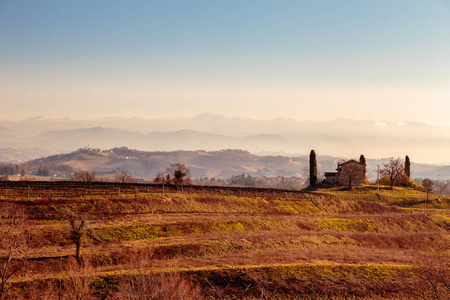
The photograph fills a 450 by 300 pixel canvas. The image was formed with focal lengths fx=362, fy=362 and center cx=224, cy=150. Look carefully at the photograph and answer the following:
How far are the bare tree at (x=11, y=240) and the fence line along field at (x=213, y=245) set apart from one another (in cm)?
24

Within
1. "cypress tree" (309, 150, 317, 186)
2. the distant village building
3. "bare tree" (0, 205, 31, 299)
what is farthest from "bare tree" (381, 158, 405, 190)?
"bare tree" (0, 205, 31, 299)

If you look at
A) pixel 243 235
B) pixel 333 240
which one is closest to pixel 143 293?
pixel 243 235

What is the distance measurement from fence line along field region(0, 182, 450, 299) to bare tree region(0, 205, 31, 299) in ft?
0.79

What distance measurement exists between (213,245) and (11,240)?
1202 inches

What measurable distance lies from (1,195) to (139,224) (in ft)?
95.3

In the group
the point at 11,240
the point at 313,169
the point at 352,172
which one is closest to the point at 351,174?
the point at 352,172

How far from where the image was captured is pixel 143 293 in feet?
119

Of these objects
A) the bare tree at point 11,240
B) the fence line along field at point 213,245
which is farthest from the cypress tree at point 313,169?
the bare tree at point 11,240

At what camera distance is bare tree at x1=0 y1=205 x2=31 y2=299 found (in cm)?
4464

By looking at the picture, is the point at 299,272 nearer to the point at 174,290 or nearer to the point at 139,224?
the point at 174,290

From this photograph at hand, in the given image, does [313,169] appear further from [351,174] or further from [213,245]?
[213,245]

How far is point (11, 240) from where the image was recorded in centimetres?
4450

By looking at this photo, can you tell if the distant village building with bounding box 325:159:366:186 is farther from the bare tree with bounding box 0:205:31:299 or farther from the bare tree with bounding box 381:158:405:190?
the bare tree with bounding box 0:205:31:299

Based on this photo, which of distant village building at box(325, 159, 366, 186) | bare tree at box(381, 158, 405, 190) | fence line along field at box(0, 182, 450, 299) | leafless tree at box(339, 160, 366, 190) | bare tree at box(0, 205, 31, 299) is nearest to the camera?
bare tree at box(0, 205, 31, 299)
